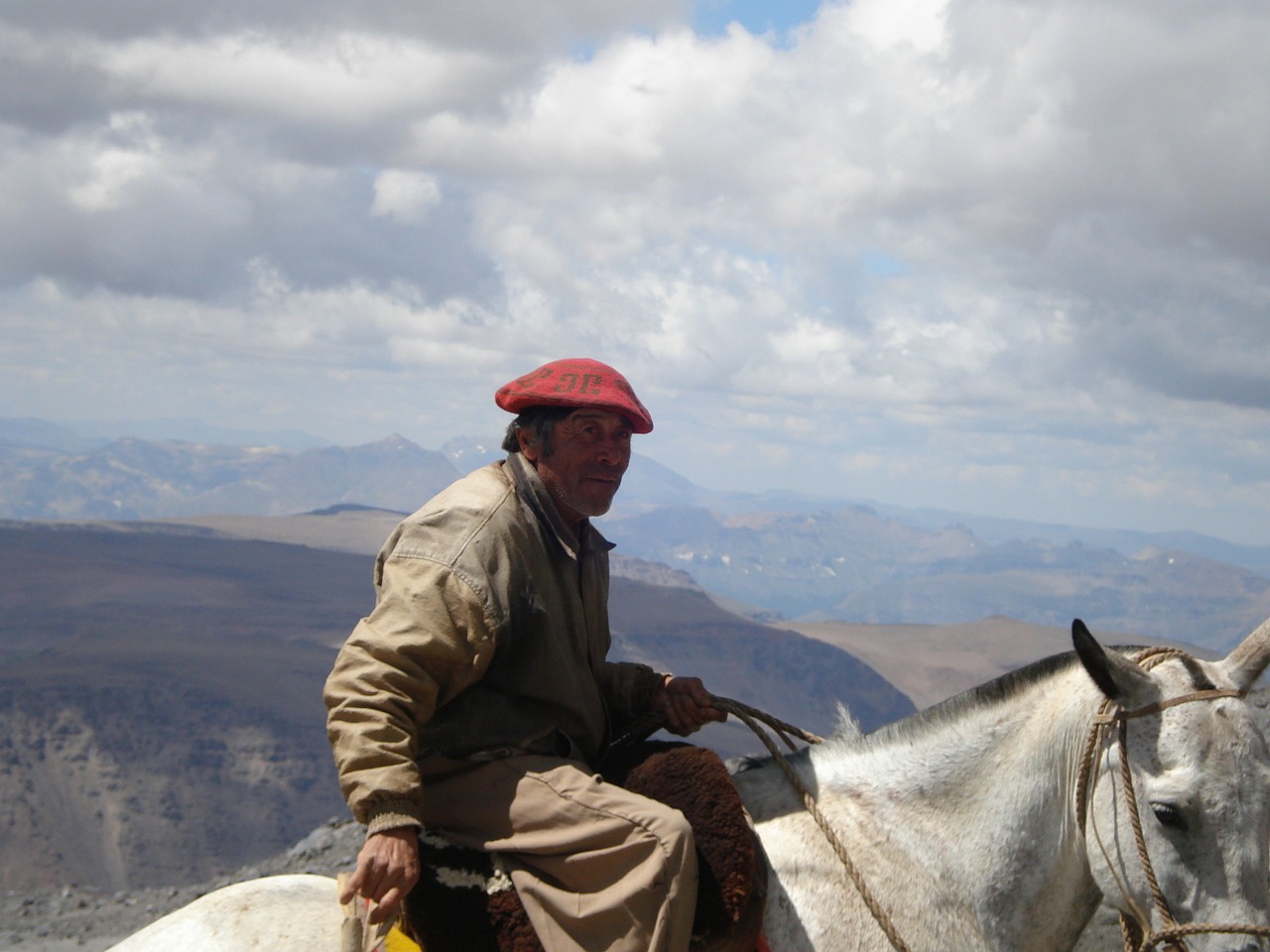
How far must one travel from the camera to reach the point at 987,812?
3477 mm

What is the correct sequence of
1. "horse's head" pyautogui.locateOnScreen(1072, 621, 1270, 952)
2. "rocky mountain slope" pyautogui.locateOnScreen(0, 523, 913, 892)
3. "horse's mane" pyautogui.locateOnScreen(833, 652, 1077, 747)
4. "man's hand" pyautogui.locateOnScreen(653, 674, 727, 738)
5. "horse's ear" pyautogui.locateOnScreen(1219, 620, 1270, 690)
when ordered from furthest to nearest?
"rocky mountain slope" pyautogui.locateOnScreen(0, 523, 913, 892) → "man's hand" pyautogui.locateOnScreen(653, 674, 727, 738) → "horse's mane" pyautogui.locateOnScreen(833, 652, 1077, 747) → "horse's ear" pyautogui.locateOnScreen(1219, 620, 1270, 690) → "horse's head" pyautogui.locateOnScreen(1072, 621, 1270, 952)

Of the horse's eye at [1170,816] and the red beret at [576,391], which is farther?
the red beret at [576,391]

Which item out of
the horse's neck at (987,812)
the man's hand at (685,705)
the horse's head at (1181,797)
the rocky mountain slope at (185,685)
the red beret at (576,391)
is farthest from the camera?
the rocky mountain slope at (185,685)

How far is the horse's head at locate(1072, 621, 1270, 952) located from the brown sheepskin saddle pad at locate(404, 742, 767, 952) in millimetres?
1059

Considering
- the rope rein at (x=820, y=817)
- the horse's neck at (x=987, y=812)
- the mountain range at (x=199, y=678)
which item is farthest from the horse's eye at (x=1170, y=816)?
the mountain range at (x=199, y=678)

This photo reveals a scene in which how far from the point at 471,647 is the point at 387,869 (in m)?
0.68

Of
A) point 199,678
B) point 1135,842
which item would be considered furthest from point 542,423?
point 199,678

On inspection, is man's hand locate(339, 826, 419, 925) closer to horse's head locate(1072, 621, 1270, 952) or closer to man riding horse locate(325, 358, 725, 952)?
man riding horse locate(325, 358, 725, 952)

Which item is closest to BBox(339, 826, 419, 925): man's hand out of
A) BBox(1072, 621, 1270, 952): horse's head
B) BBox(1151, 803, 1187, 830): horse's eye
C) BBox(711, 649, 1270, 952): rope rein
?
BBox(711, 649, 1270, 952): rope rein

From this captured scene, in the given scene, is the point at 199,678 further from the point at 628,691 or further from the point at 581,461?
the point at 581,461

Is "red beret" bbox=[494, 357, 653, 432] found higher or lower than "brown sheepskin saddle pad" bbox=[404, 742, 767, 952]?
higher

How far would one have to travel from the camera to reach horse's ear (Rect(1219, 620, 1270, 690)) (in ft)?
10.6

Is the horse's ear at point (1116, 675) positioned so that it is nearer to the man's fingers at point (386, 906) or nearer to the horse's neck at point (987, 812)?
the horse's neck at point (987, 812)

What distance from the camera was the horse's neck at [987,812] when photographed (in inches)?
132
